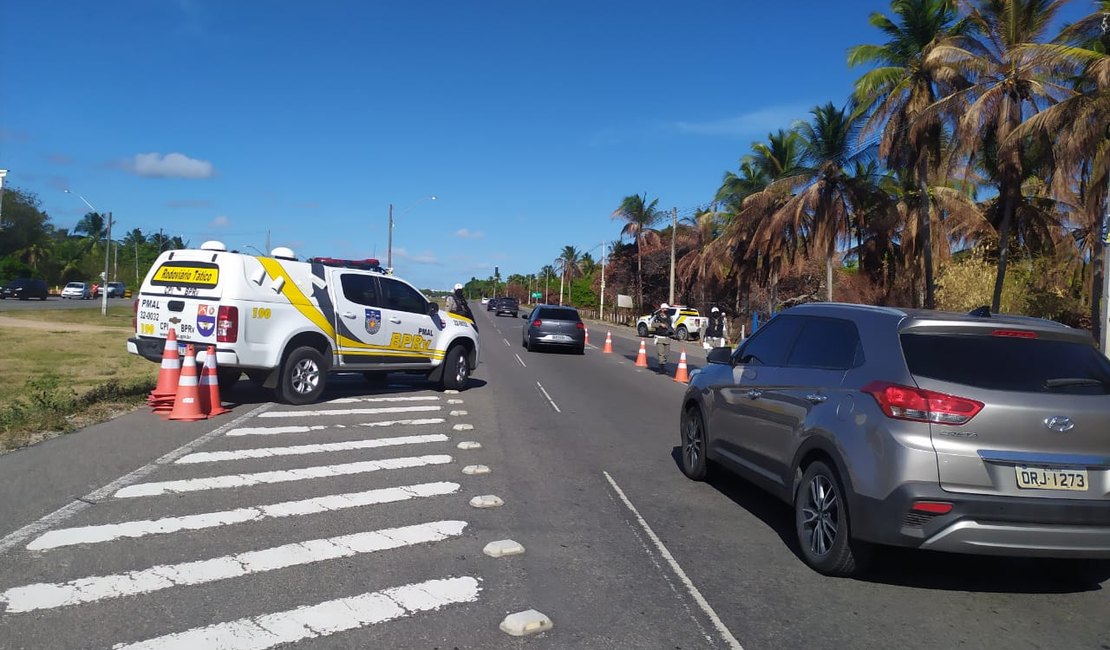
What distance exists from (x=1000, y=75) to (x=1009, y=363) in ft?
69.8

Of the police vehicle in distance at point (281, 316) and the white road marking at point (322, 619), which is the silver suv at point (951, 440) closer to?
the white road marking at point (322, 619)

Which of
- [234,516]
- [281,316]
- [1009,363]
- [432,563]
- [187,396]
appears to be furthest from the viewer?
[281,316]

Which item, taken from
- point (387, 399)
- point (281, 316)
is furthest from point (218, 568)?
point (387, 399)

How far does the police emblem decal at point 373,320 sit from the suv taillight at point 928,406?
9.32 metres

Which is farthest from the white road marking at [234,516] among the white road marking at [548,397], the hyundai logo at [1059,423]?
the white road marking at [548,397]

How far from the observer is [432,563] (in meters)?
5.19

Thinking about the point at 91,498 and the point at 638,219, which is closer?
the point at 91,498

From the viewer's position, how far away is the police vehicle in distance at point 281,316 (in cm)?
1069

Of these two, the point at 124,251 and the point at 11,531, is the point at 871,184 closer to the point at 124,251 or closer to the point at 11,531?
the point at 11,531

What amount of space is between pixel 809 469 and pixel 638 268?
185 ft

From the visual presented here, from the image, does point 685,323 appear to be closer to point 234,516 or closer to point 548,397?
point 548,397

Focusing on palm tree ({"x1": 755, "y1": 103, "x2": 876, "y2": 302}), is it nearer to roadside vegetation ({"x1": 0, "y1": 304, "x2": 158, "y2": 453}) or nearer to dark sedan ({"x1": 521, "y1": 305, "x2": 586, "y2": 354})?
dark sedan ({"x1": 521, "y1": 305, "x2": 586, "y2": 354})

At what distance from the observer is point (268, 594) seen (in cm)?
459

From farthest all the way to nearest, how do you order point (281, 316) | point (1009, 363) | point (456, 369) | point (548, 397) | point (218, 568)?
1. point (456, 369)
2. point (548, 397)
3. point (281, 316)
4. point (218, 568)
5. point (1009, 363)
